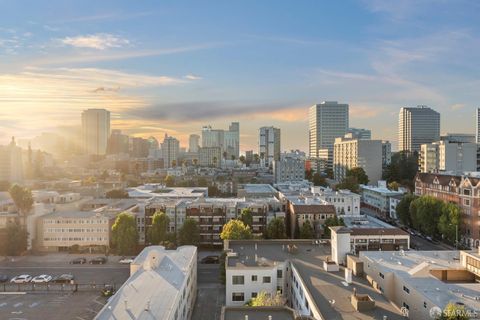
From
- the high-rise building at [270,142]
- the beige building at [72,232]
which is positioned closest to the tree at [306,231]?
the beige building at [72,232]

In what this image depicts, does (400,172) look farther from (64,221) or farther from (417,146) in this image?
(64,221)

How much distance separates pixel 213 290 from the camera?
26.8 m

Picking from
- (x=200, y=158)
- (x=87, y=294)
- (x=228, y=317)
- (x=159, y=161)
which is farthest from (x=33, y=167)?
(x=228, y=317)

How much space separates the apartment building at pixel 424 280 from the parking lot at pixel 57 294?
50.1 ft

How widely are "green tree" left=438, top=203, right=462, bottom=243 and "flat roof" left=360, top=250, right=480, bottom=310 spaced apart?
1777 centimetres

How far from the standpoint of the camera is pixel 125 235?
3553 centimetres

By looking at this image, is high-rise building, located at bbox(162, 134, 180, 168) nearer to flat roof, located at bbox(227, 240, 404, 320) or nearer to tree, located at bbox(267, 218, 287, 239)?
tree, located at bbox(267, 218, 287, 239)

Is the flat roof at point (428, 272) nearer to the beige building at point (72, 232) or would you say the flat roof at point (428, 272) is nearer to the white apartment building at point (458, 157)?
the beige building at point (72, 232)

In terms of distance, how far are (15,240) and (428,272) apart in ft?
110

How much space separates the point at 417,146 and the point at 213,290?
121 meters

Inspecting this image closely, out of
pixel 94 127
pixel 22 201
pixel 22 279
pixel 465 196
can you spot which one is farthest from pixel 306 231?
pixel 94 127

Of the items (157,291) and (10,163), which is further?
(10,163)

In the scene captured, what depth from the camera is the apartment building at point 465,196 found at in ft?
127

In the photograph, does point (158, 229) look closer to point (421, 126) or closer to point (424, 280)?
point (424, 280)
